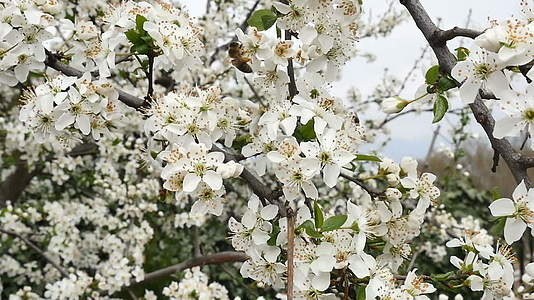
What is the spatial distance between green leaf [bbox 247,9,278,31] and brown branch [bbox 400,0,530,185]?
1.06 ft

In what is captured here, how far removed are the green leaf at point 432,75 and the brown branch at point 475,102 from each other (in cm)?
2

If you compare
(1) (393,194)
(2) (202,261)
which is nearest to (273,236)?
(1) (393,194)

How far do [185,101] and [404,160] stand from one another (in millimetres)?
547

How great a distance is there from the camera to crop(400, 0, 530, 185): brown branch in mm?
1109

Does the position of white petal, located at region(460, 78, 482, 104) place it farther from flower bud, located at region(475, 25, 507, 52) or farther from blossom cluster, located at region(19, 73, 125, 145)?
blossom cluster, located at region(19, 73, 125, 145)

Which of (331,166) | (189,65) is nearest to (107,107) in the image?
(189,65)

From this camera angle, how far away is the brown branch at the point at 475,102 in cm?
111

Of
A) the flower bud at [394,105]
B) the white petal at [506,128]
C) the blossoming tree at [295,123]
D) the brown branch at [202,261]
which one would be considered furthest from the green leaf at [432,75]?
the brown branch at [202,261]

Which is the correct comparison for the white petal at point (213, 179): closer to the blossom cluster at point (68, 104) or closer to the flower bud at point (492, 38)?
the blossom cluster at point (68, 104)

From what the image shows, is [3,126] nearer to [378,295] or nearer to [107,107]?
[107,107]

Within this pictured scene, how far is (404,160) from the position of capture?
1473 millimetres

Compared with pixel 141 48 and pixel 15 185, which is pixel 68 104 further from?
pixel 15 185

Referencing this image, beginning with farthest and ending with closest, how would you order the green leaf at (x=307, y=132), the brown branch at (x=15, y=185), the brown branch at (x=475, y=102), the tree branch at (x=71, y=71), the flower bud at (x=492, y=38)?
the brown branch at (x=15, y=185), the tree branch at (x=71, y=71), the green leaf at (x=307, y=132), the brown branch at (x=475, y=102), the flower bud at (x=492, y=38)

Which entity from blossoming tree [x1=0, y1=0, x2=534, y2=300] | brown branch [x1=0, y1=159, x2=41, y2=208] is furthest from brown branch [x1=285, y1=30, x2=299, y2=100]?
brown branch [x1=0, y1=159, x2=41, y2=208]
